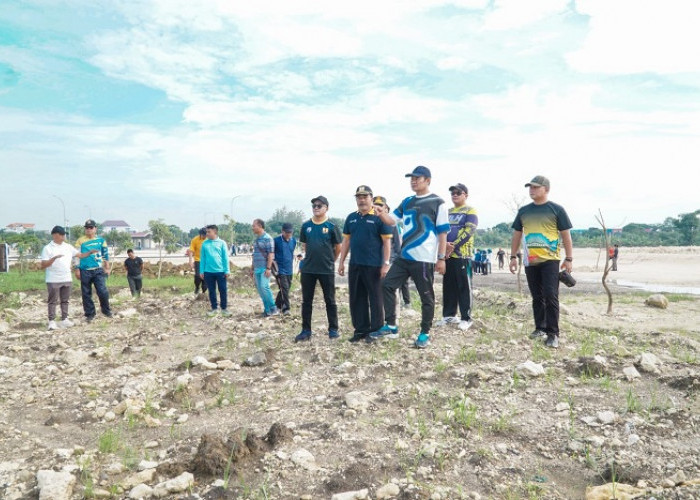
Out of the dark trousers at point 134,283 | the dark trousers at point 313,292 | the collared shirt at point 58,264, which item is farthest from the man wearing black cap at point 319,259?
the dark trousers at point 134,283

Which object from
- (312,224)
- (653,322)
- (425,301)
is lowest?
(653,322)

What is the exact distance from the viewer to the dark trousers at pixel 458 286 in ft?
22.6

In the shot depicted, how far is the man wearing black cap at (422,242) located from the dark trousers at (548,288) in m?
1.21

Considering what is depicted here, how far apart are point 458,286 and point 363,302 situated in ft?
4.85

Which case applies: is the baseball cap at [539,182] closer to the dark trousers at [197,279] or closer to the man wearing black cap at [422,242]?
the man wearing black cap at [422,242]

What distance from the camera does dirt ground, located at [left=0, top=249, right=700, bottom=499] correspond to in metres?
2.95

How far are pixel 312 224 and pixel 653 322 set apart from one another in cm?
698

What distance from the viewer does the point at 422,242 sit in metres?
5.82

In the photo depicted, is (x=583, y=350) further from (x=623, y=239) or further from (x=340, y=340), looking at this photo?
(x=623, y=239)

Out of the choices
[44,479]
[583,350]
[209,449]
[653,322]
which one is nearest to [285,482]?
[209,449]

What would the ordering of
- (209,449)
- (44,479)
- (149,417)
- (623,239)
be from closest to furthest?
(44,479) < (209,449) < (149,417) < (623,239)

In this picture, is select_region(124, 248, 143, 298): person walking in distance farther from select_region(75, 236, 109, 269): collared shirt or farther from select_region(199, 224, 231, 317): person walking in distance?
select_region(199, 224, 231, 317): person walking in distance

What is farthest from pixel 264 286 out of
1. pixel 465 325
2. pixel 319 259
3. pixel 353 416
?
pixel 353 416

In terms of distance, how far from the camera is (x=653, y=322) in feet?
30.8
